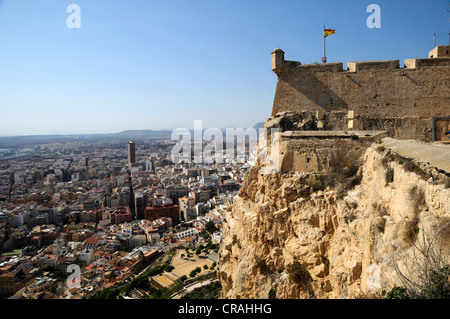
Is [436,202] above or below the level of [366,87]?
below

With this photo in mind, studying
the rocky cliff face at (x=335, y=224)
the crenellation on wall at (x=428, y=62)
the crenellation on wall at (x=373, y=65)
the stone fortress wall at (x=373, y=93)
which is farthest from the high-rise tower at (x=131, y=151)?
the crenellation on wall at (x=428, y=62)

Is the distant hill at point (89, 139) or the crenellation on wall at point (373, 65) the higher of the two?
the distant hill at point (89, 139)

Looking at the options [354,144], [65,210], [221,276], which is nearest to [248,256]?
[221,276]

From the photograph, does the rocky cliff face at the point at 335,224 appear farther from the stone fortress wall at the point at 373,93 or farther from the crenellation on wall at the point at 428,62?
the crenellation on wall at the point at 428,62

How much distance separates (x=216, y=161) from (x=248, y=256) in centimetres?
5478

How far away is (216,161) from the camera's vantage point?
6322 centimetres

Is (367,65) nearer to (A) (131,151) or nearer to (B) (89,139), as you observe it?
(A) (131,151)

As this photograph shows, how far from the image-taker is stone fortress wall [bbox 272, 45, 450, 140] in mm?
8562

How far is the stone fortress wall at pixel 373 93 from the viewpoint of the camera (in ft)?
28.1

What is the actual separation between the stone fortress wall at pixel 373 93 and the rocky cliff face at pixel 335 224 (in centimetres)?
177

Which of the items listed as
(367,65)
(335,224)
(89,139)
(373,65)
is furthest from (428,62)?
(89,139)

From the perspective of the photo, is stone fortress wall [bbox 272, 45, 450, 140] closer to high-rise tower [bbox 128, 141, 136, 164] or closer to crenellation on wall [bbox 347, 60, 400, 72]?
crenellation on wall [bbox 347, 60, 400, 72]

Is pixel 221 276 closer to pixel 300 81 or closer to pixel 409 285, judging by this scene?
pixel 300 81

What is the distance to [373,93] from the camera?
8.85 metres
